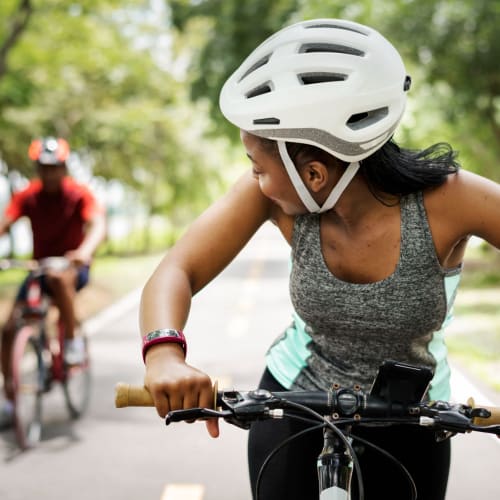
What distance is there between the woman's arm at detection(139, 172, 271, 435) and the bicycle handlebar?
0.16 ft

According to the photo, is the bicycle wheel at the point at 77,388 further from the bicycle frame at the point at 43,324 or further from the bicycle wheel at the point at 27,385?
the bicycle wheel at the point at 27,385

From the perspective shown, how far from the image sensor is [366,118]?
183 centimetres

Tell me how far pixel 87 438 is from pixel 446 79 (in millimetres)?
8609

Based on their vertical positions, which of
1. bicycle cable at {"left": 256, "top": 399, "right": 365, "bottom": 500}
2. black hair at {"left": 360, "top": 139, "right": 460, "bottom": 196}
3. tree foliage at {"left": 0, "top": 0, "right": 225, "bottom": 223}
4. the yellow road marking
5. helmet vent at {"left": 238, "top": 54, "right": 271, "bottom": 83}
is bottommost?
the yellow road marking

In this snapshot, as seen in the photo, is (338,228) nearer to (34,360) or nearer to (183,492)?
(183,492)

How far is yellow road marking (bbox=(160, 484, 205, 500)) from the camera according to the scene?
4.42 meters

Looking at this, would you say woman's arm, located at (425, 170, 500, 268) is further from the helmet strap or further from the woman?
the helmet strap

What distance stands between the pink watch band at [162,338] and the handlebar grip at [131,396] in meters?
0.14

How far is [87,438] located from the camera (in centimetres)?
554

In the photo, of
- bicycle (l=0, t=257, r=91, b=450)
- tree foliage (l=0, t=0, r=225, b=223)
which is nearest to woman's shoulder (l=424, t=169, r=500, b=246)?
bicycle (l=0, t=257, r=91, b=450)

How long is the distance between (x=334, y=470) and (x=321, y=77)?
2.93ft

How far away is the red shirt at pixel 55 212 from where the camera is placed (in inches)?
228

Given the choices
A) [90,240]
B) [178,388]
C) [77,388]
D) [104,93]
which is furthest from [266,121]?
[104,93]

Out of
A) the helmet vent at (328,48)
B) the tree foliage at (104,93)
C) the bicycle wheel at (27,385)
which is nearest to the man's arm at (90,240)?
the bicycle wheel at (27,385)
